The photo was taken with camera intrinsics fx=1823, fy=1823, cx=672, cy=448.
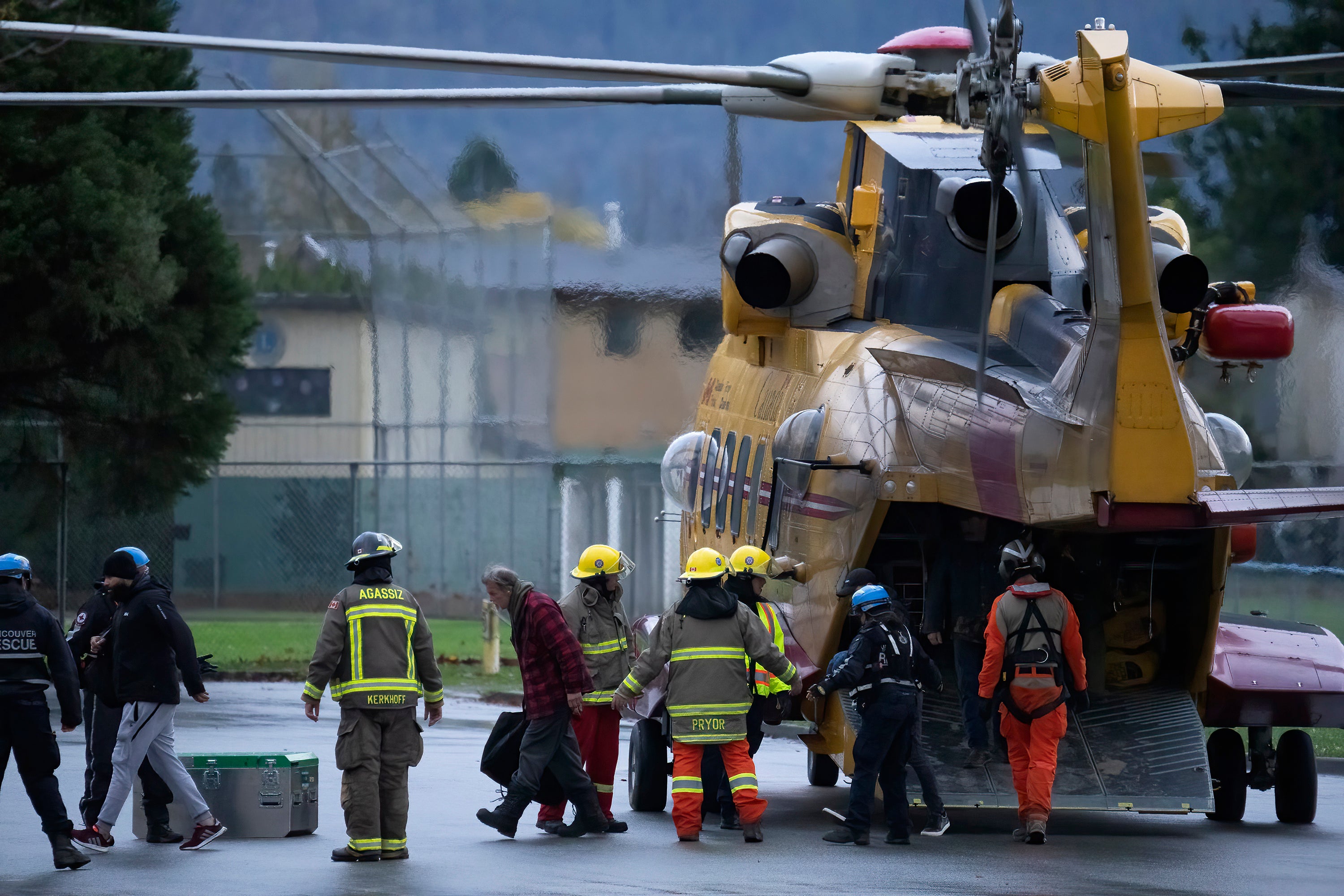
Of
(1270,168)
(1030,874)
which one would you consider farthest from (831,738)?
(1270,168)

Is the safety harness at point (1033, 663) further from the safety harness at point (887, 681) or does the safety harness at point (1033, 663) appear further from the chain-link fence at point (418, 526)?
the chain-link fence at point (418, 526)

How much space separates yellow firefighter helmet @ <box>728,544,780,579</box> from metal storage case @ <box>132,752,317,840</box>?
3.27 meters

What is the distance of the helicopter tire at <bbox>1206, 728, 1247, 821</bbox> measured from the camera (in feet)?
43.4

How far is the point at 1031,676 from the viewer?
449 inches

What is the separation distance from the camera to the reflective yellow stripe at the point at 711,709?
11641mm

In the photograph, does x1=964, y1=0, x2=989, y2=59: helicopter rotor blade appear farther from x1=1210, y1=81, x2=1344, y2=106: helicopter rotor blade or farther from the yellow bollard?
the yellow bollard

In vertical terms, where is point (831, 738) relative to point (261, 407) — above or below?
below

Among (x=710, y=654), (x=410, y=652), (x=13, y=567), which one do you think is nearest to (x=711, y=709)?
(x=710, y=654)

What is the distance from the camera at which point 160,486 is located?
2541 cm

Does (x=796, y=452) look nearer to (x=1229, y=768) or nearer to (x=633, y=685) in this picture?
(x=633, y=685)

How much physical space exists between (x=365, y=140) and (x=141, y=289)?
10786 millimetres

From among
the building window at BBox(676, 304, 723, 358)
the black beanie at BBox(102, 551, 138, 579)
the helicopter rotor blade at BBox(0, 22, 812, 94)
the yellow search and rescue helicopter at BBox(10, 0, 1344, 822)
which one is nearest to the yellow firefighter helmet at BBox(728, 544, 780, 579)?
the yellow search and rescue helicopter at BBox(10, 0, 1344, 822)

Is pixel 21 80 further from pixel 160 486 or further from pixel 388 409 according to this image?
pixel 388 409

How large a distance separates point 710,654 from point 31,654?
4.13 metres
